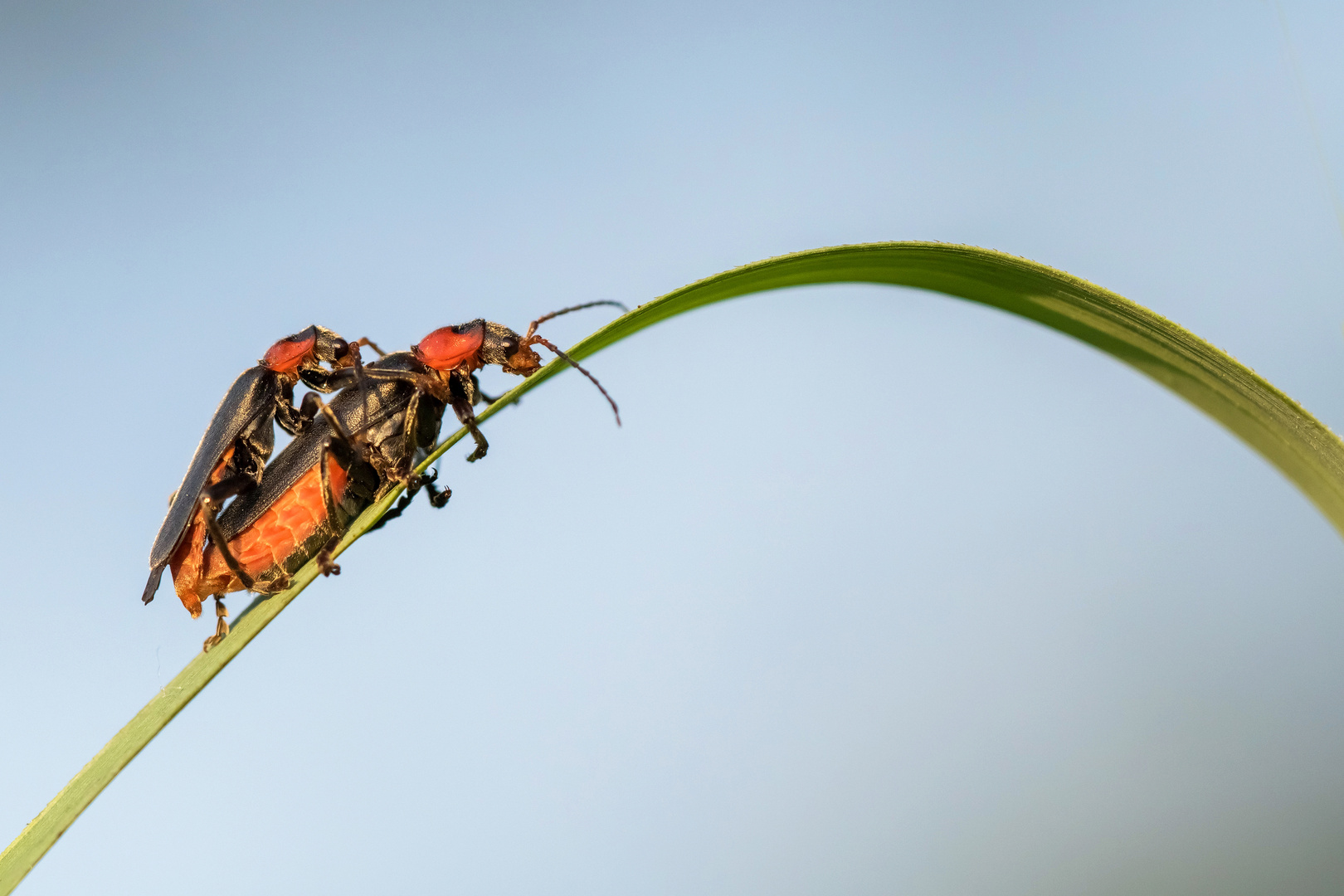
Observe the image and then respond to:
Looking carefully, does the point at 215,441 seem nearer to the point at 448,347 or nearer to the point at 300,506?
the point at 300,506

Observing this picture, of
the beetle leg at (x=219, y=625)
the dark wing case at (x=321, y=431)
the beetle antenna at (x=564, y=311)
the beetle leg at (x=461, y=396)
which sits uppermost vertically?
the beetle antenna at (x=564, y=311)

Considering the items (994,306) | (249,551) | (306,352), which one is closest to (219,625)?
(249,551)

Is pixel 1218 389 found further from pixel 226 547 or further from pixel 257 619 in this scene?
pixel 226 547

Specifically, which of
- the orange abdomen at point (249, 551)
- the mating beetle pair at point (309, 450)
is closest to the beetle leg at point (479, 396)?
the mating beetle pair at point (309, 450)

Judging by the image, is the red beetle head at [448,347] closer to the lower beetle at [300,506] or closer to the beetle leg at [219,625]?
the lower beetle at [300,506]

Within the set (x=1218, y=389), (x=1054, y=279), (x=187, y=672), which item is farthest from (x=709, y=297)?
(x=187, y=672)

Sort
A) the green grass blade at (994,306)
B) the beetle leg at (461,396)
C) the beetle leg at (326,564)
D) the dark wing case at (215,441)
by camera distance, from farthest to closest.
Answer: the beetle leg at (461,396)
the dark wing case at (215,441)
the beetle leg at (326,564)
the green grass blade at (994,306)

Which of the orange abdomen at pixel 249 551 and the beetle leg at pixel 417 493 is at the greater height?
the beetle leg at pixel 417 493
